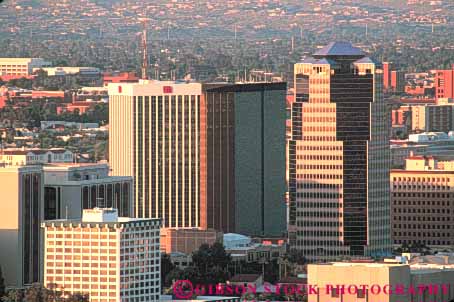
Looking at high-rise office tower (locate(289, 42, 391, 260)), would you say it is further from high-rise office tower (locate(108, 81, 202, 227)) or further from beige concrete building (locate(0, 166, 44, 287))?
beige concrete building (locate(0, 166, 44, 287))

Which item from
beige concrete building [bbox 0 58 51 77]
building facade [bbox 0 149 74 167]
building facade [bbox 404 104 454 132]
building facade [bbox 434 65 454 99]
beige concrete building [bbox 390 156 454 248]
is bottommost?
beige concrete building [bbox 390 156 454 248]

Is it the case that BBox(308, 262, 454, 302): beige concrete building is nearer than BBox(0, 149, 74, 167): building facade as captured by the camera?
Yes

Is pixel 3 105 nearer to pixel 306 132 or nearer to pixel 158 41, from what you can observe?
pixel 158 41

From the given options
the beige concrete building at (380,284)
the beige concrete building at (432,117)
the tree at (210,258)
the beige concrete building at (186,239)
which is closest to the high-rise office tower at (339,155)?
the beige concrete building at (186,239)

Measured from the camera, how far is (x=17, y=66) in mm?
135000

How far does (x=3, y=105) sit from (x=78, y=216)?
6188 cm

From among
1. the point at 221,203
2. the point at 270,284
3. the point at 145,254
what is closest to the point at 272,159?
the point at 221,203

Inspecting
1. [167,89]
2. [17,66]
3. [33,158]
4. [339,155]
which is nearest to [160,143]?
[167,89]

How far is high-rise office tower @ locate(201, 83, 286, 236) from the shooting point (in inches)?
3147

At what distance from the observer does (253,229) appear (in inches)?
3127

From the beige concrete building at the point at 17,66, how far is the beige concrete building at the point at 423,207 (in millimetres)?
54259

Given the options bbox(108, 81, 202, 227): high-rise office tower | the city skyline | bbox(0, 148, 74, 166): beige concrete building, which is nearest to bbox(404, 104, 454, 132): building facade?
the city skyline

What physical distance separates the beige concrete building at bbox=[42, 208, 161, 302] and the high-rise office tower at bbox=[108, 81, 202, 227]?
24.9 metres

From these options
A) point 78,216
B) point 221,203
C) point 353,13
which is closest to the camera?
point 78,216
